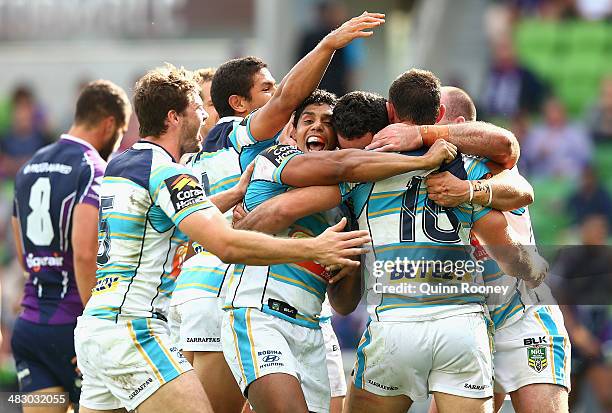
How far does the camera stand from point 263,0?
1764 cm

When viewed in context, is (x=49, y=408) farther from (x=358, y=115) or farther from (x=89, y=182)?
(x=358, y=115)

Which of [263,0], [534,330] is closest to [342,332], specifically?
[534,330]

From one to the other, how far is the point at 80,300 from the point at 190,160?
4.87ft

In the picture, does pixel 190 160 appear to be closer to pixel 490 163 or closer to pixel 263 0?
pixel 490 163

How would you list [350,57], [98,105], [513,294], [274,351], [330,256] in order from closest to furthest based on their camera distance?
[330,256]
[274,351]
[513,294]
[98,105]
[350,57]

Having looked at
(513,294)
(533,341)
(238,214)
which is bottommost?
(533,341)

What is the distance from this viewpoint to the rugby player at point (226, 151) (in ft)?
19.7

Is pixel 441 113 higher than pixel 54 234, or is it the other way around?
pixel 441 113

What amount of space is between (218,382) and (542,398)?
2.08m

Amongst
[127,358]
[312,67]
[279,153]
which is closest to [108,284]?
[127,358]

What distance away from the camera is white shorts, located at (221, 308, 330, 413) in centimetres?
568

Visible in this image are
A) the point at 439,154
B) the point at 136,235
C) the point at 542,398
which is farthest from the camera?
the point at 542,398

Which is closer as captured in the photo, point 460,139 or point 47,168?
point 460,139

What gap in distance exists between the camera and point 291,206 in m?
5.65
